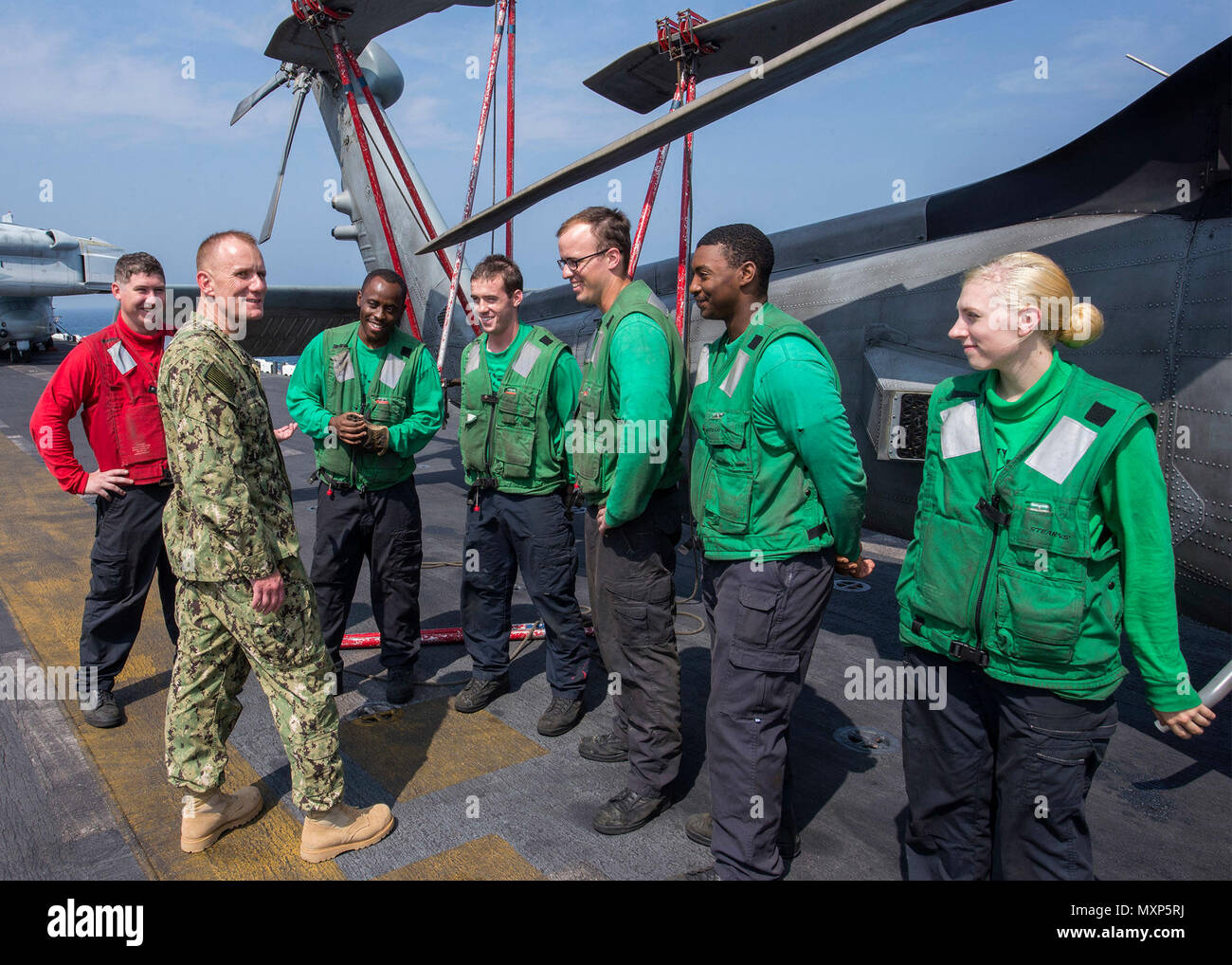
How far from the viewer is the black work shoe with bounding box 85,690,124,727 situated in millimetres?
3756

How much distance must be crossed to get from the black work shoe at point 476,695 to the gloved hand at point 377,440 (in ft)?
4.27

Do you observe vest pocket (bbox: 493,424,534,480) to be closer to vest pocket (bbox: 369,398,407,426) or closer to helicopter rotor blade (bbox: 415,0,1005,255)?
vest pocket (bbox: 369,398,407,426)

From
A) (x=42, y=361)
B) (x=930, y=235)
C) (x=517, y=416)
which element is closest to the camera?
(x=517, y=416)

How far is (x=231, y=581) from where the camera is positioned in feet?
8.38

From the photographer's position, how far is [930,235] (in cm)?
456

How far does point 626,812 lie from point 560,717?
87 centimetres

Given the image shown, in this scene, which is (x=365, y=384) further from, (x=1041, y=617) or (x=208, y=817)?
(x=1041, y=617)

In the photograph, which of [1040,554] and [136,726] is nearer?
[1040,554]

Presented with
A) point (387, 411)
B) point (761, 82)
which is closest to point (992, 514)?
point (761, 82)

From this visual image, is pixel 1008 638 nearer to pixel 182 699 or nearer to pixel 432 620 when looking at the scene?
pixel 182 699

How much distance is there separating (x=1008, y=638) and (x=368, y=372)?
10.5 feet

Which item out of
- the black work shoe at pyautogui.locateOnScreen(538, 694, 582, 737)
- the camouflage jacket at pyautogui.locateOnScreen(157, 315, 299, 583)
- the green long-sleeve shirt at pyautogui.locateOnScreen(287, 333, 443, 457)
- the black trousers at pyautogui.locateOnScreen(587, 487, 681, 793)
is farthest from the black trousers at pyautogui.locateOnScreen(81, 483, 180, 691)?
the black trousers at pyautogui.locateOnScreen(587, 487, 681, 793)

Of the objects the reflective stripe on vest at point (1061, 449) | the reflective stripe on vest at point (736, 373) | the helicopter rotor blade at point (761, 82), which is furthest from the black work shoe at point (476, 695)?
the reflective stripe on vest at point (1061, 449)
